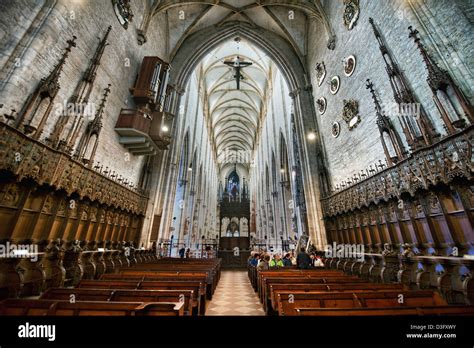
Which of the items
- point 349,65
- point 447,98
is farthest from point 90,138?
point 349,65

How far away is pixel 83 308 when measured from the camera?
1973mm

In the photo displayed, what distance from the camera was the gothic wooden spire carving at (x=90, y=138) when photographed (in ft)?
21.6

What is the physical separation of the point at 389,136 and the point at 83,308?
838 cm

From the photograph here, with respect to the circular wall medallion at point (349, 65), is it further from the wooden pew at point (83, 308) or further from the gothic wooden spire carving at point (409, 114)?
the wooden pew at point (83, 308)

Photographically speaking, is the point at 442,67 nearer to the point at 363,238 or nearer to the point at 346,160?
the point at 346,160

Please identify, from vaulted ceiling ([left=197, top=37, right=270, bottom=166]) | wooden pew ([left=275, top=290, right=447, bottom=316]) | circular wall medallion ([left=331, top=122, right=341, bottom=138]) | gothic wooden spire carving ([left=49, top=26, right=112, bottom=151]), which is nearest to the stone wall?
gothic wooden spire carving ([left=49, top=26, right=112, bottom=151])

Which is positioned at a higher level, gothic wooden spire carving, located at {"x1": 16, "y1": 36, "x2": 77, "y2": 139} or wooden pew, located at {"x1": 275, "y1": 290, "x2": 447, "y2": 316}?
gothic wooden spire carving, located at {"x1": 16, "y1": 36, "x2": 77, "y2": 139}

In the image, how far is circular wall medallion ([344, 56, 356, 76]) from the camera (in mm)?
9016

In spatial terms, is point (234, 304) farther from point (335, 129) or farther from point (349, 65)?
point (349, 65)

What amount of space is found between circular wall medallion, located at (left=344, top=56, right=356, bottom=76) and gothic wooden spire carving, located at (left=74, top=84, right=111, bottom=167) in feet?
34.2

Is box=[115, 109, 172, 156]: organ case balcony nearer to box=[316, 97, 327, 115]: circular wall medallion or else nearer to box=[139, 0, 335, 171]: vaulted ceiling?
box=[139, 0, 335, 171]: vaulted ceiling

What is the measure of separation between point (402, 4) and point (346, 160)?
18.3ft

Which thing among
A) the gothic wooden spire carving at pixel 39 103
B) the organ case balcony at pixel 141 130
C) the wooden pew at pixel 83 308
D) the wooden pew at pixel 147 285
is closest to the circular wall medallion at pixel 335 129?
the organ case balcony at pixel 141 130

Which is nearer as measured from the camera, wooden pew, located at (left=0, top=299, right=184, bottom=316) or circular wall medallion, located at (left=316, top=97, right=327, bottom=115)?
wooden pew, located at (left=0, top=299, right=184, bottom=316)
